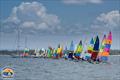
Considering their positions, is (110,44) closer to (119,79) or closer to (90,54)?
(90,54)

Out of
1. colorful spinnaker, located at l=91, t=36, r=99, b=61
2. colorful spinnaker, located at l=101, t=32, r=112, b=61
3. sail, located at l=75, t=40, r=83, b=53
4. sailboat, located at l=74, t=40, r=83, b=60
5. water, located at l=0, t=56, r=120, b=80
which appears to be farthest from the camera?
sail, located at l=75, t=40, r=83, b=53

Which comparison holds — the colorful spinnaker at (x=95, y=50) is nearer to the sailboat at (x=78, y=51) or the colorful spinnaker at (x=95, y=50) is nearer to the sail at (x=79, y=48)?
the sailboat at (x=78, y=51)

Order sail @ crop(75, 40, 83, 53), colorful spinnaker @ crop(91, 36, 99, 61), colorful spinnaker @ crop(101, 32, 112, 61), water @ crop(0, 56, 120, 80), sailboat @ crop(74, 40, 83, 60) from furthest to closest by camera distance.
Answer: sail @ crop(75, 40, 83, 53)
sailboat @ crop(74, 40, 83, 60)
colorful spinnaker @ crop(91, 36, 99, 61)
colorful spinnaker @ crop(101, 32, 112, 61)
water @ crop(0, 56, 120, 80)

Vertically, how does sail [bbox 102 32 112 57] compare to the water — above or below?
above

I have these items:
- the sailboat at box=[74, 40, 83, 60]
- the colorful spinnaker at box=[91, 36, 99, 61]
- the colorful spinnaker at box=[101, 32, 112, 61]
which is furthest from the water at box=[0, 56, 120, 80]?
the sailboat at box=[74, 40, 83, 60]

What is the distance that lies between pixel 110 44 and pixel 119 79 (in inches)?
1994

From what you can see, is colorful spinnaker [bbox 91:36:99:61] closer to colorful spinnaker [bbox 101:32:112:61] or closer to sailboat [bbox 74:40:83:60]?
colorful spinnaker [bbox 101:32:112:61]

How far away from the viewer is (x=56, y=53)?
597ft

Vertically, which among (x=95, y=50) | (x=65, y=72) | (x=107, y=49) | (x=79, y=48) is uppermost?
(x=79, y=48)

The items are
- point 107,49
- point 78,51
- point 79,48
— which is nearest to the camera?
point 107,49

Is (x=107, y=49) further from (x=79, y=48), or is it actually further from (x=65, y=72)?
(x=65, y=72)

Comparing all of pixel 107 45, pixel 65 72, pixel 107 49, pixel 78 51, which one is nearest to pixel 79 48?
pixel 78 51

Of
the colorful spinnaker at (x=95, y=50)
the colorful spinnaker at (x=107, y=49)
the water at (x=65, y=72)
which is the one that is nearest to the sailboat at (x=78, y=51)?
the colorful spinnaker at (x=95, y=50)

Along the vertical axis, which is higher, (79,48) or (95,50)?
(79,48)
